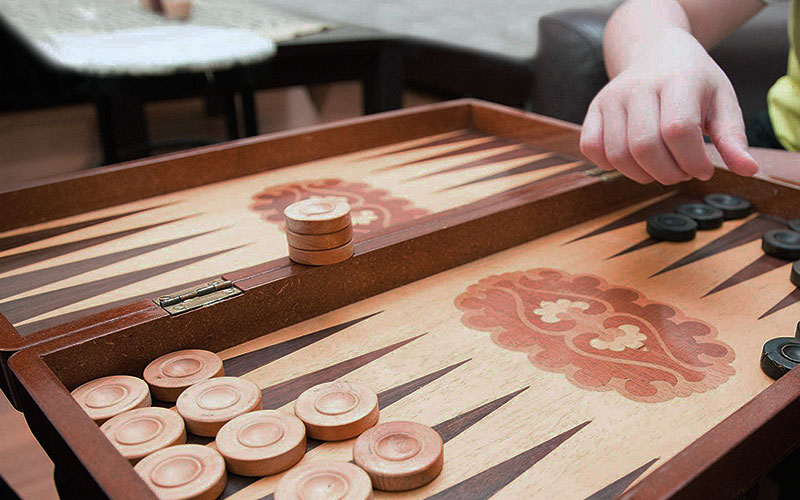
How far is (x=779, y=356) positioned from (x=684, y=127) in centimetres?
35

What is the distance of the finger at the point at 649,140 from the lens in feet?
3.36

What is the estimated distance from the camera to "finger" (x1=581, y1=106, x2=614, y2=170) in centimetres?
110

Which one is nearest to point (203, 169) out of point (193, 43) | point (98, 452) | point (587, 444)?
point (98, 452)

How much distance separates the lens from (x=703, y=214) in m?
1.26

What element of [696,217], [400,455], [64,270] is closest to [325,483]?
[400,455]

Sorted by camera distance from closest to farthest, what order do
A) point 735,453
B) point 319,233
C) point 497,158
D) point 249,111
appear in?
point 735,453, point 319,233, point 497,158, point 249,111

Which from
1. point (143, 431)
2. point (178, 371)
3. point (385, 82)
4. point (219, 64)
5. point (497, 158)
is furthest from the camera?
point (385, 82)

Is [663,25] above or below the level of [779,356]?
Result: above

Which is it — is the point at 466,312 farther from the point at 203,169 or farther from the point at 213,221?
the point at 203,169

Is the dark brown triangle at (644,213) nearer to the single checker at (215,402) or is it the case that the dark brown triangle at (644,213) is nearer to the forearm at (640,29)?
the forearm at (640,29)

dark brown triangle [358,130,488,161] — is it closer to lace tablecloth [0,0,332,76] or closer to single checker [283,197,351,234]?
single checker [283,197,351,234]

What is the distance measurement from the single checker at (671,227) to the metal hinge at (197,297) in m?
0.74

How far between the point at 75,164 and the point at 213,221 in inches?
121

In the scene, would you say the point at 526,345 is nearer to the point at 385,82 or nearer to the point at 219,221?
the point at 219,221
